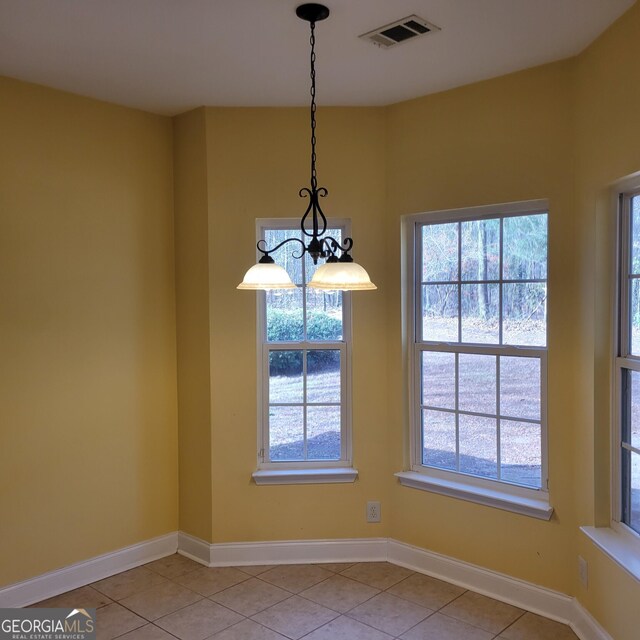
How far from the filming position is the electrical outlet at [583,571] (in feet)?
9.39

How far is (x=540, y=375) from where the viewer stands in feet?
10.4

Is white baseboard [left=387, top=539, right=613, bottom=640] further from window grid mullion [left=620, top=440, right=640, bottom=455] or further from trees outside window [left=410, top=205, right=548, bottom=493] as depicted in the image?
window grid mullion [left=620, top=440, right=640, bottom=455]

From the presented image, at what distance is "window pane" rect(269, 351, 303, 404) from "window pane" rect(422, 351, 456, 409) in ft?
2.51

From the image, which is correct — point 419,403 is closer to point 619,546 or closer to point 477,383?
point 477,383

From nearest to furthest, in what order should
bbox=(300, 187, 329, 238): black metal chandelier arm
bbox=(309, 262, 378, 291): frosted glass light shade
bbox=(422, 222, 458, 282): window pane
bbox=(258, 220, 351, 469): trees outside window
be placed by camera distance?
bbox=(309, 262, 378, 291): frosted glass light shade < bbox=(300, 187, 329, 238): black metal chandelier arm < bbox=(422, 222, 458, 282): window pane < bbox=(258, 220, 351, 469): trees outside window

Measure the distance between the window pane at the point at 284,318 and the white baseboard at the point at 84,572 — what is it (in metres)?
1.46

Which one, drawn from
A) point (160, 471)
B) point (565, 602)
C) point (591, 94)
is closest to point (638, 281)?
point (591, 94)

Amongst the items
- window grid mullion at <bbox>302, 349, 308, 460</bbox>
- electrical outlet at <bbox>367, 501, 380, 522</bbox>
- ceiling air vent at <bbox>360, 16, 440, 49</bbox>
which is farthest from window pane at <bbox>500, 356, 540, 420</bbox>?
ceiling air vent at <bbox>360, 16, 440, 49</bbox>

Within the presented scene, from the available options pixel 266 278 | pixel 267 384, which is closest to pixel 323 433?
pixel 267 384

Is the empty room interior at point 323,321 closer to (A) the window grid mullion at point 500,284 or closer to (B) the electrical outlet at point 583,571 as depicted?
(A) the window grid mullion at point 500,284

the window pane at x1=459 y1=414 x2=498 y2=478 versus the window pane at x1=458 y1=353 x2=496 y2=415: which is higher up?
the window pane at x1=458 y1=353 x2=496 y2=415

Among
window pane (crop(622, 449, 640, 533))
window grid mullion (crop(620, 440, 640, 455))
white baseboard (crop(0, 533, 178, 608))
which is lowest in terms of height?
white baseboard (crop(0, 533, 178, 608))

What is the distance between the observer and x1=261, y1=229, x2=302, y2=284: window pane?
12.2 feet

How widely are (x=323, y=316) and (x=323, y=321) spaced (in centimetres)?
3
